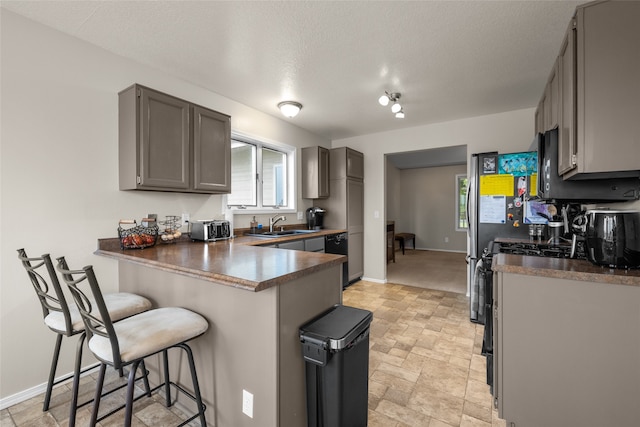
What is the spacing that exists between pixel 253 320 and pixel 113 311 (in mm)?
931

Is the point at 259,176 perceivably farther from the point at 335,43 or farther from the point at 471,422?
the point at 471,422

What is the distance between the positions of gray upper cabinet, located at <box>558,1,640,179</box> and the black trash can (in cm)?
139

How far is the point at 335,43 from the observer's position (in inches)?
84.0

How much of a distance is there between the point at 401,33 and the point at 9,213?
9.43ft

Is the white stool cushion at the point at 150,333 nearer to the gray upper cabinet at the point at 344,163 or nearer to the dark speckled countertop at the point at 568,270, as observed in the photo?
the dark speckled countertop at the point at 568,270

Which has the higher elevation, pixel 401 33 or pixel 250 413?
pixel 401 33

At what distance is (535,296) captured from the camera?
1398mm

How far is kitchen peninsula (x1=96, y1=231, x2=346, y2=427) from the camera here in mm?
1245

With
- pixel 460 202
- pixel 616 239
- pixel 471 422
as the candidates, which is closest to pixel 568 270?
pixel 616 239

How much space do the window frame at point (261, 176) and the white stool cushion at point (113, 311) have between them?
1.50 meters

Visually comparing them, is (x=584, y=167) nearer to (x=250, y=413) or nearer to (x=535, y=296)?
(x=535, y=296)

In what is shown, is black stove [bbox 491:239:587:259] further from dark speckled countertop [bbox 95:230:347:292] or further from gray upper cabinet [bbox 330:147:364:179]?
gray upper cabinet [bbox 330:147:364:179]

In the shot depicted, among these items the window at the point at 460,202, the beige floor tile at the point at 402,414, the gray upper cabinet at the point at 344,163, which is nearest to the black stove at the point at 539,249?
the beige floor tile at the point at 402,414

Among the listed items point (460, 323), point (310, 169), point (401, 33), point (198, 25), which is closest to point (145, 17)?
point (198, 25)
